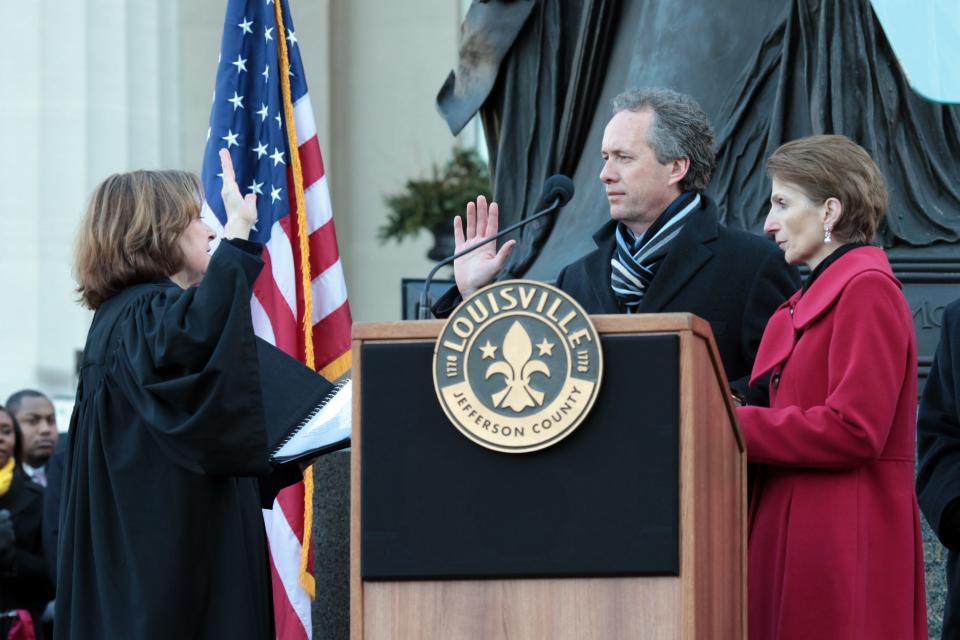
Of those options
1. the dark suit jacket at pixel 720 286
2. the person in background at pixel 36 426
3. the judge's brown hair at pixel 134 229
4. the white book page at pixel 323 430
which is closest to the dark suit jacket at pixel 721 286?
the dark suit jacket at pixel 720 286

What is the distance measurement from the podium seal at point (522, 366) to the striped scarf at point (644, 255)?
1320mm

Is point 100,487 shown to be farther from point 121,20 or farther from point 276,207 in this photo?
point 121,20

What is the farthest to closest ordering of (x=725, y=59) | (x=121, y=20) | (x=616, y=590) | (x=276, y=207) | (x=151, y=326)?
(x=121, y=20)
(x=276, y=207)
(x=725, y=59)
(x=151, y=326)
(x=616, y=590)

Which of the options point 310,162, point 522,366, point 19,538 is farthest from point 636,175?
point 19,538

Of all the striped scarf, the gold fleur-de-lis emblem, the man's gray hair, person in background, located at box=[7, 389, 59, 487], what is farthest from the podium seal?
person in background, located at box=[7, 389, 59, 487]

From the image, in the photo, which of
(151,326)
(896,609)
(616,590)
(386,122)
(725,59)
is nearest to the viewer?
(616,590)

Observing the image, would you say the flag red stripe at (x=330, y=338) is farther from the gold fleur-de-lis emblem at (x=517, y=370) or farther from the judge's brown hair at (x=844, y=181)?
the gold fleur-de-lis emblem at (x=517, y=370)

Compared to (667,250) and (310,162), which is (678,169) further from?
(310,162)

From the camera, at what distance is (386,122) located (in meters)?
28.5

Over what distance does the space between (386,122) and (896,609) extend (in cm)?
2501

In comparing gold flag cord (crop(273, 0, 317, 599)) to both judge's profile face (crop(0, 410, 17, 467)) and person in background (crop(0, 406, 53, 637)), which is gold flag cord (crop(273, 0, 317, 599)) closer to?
person in background (crop(0, 406, 53, 637))

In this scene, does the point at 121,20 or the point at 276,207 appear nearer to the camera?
the point at 276,207

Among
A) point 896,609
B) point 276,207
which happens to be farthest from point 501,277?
point 896,609

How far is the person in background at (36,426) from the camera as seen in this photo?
8.79 m
